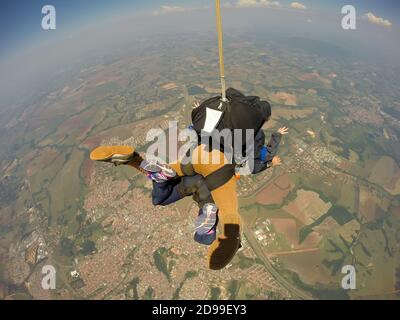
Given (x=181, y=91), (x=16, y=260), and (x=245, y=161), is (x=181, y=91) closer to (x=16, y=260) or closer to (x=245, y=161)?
(x=16, y=260)

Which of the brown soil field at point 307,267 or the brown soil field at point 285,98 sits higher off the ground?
the brown soil field at point 285,98

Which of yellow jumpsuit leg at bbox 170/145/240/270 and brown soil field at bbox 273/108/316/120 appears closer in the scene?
yellow jumpsuit leg at bbox 170/145/240/270

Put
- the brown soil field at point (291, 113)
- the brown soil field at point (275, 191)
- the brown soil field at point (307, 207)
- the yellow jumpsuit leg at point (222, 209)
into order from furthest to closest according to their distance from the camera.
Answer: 1. the brown soil field at point (291, 113)
2. the brown soil field at point (275, 191)
3. the brown soil field at point (307, 207)
4. the yellow jumpsuit leg at point (222, 209)

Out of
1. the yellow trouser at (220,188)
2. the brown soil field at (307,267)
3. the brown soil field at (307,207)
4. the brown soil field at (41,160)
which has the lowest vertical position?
the brown soil field at (307,267)

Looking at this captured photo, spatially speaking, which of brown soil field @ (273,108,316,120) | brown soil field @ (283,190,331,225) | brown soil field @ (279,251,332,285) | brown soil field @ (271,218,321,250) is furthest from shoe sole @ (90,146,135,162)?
brown soil field @ (273,108,316,120)

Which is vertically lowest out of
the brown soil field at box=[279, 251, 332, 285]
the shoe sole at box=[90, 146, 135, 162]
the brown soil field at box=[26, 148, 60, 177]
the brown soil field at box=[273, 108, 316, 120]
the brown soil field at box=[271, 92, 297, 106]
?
the brown soil field at box=[279, 251, 332, 285]

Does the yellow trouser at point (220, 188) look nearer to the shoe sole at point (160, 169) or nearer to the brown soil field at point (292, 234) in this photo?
the shoe sole at point (160, 169)

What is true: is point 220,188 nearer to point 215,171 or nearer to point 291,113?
point 215,171

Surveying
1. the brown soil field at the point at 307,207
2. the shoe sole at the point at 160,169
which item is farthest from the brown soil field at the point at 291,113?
the shoe sole at the point at 160,169

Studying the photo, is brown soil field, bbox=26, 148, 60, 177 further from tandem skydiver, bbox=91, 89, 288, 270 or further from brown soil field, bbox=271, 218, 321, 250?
tandem skydiver, bbox=91, 89, 288, 270
